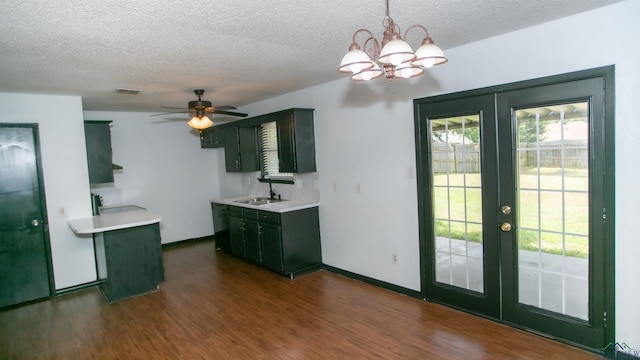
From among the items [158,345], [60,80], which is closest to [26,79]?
[60,80]

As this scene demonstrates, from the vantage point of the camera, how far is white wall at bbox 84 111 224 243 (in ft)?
19.8

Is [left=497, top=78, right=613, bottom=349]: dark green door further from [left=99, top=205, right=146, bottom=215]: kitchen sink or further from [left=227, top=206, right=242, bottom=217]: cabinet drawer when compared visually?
[left=99, top=205, right=146, bottom=215]: kitchen sink

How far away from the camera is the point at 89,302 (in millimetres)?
4129

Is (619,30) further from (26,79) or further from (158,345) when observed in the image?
(26,79)

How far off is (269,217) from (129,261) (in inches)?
67.4

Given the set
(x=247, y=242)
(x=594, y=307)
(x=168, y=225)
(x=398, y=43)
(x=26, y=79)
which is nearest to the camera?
(x=398, y=43)

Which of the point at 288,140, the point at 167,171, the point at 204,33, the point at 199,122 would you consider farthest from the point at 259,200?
the point at 204,33

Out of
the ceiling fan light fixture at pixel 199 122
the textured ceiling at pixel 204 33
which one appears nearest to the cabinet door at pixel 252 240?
the ceiling fan light fixture at pixel 199 122

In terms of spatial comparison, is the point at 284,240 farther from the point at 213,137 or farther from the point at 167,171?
the point at 167,171

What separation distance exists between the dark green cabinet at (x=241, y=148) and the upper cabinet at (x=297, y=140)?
0.89m

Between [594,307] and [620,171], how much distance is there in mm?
1003

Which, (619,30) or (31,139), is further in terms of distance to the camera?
(31,139)

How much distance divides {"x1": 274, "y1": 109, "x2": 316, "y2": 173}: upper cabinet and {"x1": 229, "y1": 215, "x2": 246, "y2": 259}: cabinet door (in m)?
1.21

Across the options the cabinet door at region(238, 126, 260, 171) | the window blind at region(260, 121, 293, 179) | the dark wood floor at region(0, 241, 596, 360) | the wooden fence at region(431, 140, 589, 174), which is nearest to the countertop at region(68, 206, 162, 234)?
the dark wood floor at region(0, 241, 596, 360)
